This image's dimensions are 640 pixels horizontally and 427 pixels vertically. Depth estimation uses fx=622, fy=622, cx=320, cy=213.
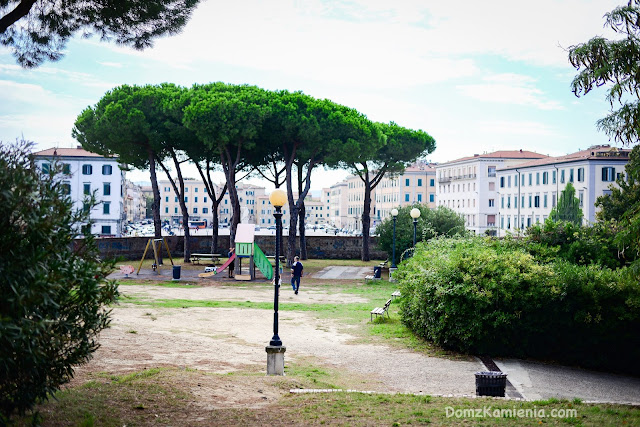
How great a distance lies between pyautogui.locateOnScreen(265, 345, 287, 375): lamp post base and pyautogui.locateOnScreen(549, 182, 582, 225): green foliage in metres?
54.2

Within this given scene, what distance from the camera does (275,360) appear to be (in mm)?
10906

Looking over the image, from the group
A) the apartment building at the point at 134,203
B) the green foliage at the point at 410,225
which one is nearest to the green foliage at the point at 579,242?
the green foliage at the point at 410,225

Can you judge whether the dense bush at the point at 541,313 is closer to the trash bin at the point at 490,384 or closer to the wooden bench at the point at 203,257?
the trash bin at the point at 490,384

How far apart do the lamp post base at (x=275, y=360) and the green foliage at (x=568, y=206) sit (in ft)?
178

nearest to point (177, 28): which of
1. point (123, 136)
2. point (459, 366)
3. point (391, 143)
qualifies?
point (459, 366)

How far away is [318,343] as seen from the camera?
14.5 meters

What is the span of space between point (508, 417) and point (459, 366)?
4.76m

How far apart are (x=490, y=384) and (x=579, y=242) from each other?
402 inches

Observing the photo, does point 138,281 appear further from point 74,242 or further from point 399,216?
point 74,242

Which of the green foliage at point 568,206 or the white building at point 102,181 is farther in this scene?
the white building at point 102,181

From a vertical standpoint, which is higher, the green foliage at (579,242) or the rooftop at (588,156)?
the rooftop at (588,156)

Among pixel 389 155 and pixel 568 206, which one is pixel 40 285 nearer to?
pixel 389 155

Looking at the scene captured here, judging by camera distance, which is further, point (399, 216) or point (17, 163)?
point (399, 216)

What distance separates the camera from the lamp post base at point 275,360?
10867mm
